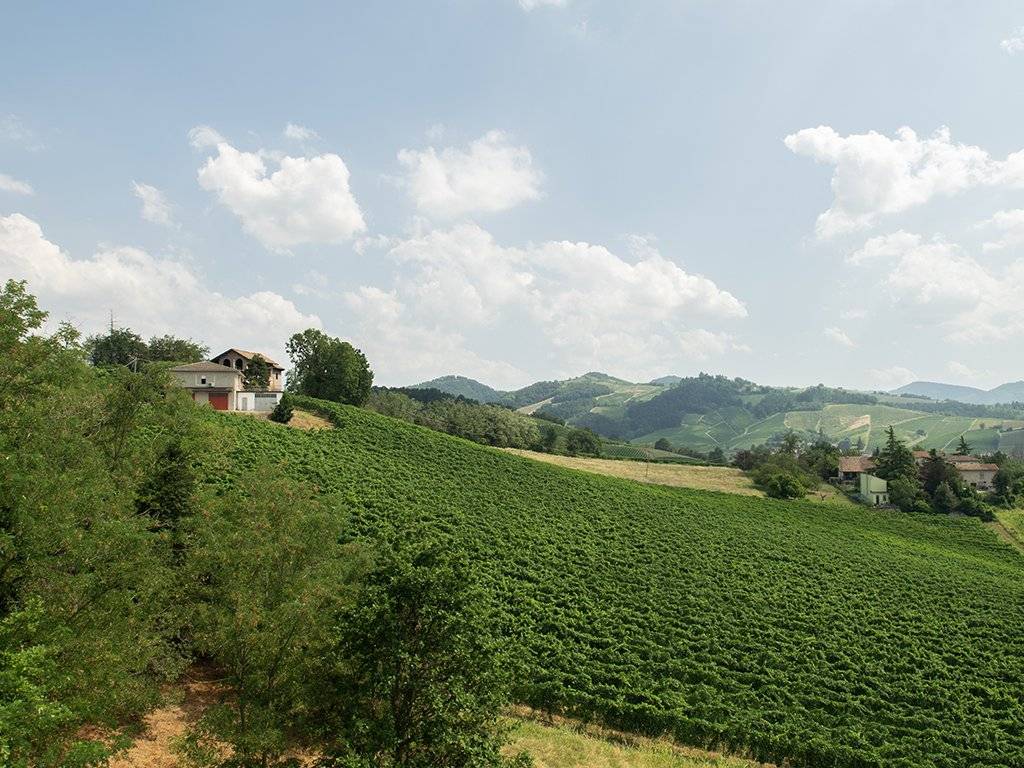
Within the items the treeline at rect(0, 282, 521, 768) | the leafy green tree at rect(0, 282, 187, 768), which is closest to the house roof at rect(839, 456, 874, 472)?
the treeline at rect(0, 282, 521, 768)

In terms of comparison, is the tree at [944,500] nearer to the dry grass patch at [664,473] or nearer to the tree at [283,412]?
the dry grass patch at [664,473]

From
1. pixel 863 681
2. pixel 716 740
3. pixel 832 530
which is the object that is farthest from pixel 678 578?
pixel 832 530

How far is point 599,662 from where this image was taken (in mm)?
25859

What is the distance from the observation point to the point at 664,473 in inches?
3046

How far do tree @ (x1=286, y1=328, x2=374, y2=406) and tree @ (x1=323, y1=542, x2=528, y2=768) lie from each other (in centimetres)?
6210

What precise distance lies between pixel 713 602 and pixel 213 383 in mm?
47843

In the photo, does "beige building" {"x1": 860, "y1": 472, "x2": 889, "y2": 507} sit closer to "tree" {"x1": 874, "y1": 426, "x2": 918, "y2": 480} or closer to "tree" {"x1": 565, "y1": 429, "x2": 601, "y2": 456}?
"tree" {"x1": 874, "y1": 426, "x2": 918, "y2": 480}

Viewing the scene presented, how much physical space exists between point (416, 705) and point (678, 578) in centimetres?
2791

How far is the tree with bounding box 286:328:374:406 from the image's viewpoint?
238ft

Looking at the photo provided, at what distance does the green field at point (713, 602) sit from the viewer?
76.0ft

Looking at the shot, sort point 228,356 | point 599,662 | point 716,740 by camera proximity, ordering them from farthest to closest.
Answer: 1. point 228,356
2. point 599,662
3. point 716,740

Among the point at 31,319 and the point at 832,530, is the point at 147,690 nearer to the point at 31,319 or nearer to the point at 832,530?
the point at 31,319

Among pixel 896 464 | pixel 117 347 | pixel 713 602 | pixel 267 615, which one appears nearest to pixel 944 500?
pixel 896 464

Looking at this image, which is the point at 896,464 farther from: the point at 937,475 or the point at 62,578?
the point at 62,578
